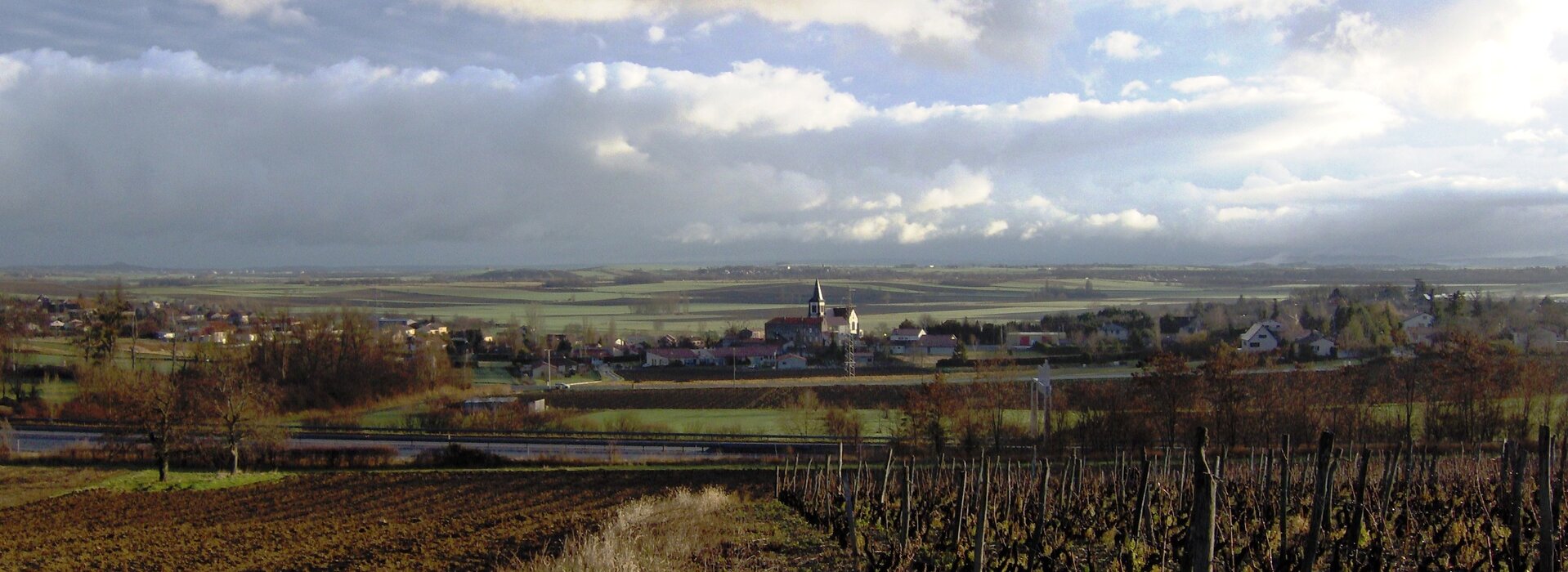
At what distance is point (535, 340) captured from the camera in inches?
2299

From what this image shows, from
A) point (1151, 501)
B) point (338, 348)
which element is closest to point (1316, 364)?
→ point (1151, 501)

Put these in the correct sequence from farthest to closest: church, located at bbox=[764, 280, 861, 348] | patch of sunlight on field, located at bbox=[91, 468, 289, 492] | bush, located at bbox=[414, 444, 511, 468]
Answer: church, located at bbox=[764, 280, 861, 348], bush, located at bbox=[414, 444, 511, 468], patch of sunlight on field, located at bbox=[91, 468, 289, 492]

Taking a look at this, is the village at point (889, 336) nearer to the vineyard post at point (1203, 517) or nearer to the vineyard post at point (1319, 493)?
the vineyard post at point (1319, 493)

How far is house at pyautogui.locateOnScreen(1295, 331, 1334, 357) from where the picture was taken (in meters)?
43.8

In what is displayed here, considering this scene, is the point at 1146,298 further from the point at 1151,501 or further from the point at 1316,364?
the point at 1151,501

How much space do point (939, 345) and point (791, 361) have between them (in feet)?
28.1

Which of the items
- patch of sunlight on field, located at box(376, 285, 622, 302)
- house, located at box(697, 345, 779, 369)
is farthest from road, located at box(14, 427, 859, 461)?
patch of sunlight on field, located at box(376, 285, 622, 302)

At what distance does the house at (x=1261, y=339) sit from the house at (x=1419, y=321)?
6.23m

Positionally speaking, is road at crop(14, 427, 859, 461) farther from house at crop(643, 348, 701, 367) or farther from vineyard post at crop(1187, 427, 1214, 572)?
vineyard post at crop(1187, 427, 1214, 572)

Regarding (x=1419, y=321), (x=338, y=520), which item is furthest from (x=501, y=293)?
(x=338, y=520)

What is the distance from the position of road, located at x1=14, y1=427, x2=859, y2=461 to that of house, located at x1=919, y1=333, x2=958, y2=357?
80.0 ft

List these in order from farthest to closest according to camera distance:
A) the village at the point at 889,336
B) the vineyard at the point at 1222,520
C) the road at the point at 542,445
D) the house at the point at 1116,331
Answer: the house at the point at 1116,331 → the village at the point at 889,336 → the road at the point at 542,445 → the vineyard at the point at 1222,520

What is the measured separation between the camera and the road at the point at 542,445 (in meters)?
28.2

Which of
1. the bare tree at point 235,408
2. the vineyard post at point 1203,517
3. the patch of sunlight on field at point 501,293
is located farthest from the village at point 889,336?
the vineyard post at point 1203,517
